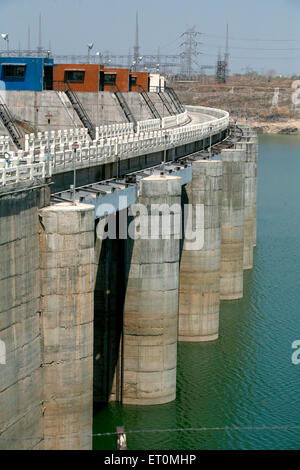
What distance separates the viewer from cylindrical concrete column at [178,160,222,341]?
4478cm

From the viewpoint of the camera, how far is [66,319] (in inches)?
1053

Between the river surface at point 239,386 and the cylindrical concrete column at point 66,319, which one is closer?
the cylindrical concrete column at point 66,319

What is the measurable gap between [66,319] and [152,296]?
944cm

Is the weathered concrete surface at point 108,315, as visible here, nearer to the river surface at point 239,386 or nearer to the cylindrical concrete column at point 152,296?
the cylindrical concrete column at point 152,296

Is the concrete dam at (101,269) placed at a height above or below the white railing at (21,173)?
below

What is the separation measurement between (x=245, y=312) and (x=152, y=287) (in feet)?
57.5

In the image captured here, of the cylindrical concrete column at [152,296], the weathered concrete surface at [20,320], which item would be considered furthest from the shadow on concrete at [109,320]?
the weathered concrete surface at [20,320]

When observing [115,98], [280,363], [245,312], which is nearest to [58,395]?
[280,363]

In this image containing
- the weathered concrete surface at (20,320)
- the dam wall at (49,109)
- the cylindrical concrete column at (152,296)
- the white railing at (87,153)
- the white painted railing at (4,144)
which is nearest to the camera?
the weathered concrete surface at (20,320)

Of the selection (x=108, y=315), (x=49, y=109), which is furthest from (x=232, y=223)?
(x=108, y=315)

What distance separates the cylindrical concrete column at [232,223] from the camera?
52.9m

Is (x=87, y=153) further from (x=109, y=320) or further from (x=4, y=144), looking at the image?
(x=4, y=144)

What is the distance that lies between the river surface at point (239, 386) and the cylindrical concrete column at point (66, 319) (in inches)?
237

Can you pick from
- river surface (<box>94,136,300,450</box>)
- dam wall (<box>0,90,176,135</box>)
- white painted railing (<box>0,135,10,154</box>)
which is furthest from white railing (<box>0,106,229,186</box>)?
river surface (<box>94,136,300,450</box>)
